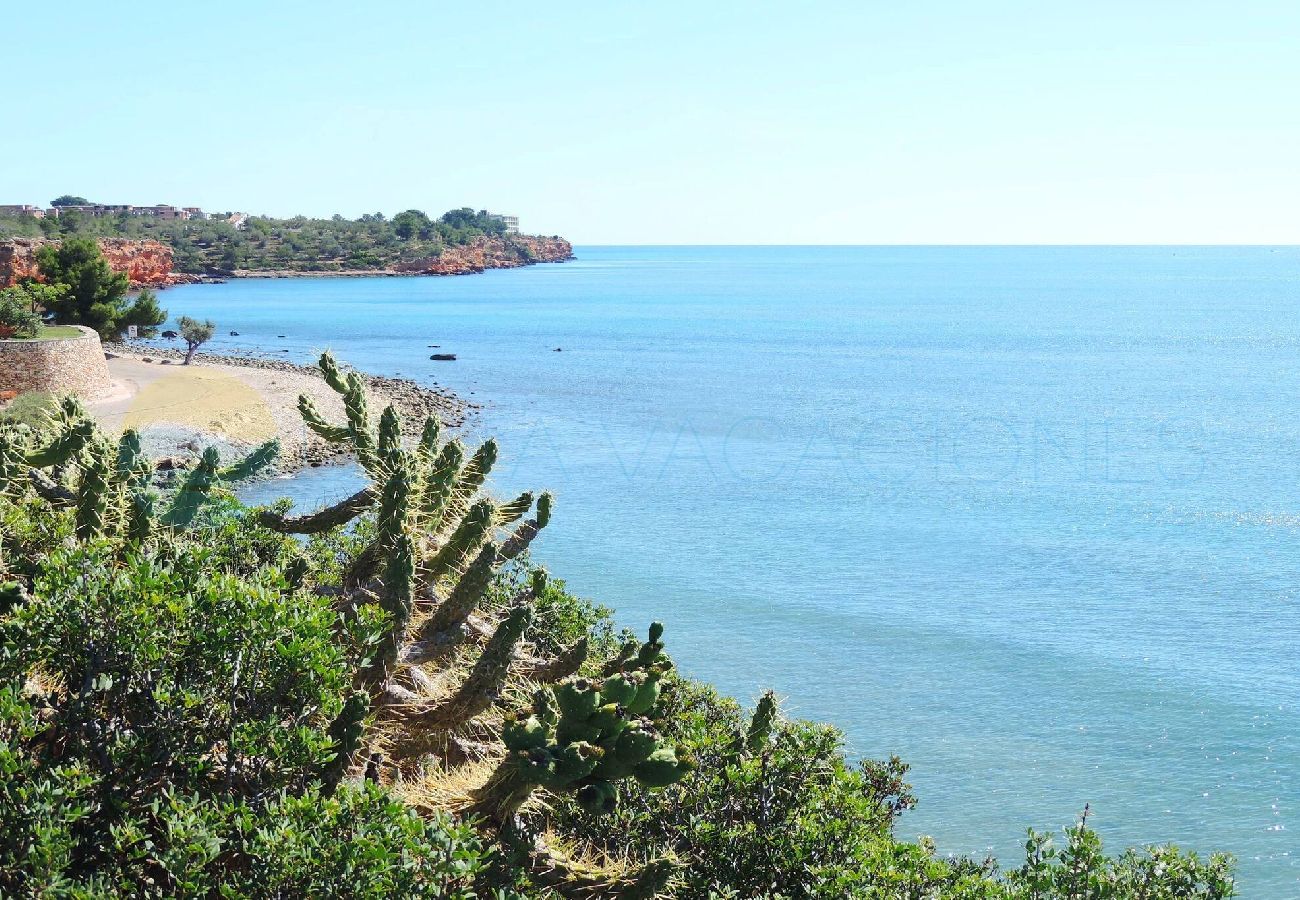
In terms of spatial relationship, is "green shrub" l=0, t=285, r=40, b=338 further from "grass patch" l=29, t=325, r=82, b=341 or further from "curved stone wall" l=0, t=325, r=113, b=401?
"curved stone wall" l=0, t=325, r=113, b=401

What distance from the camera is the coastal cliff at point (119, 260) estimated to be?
6075 centimetres

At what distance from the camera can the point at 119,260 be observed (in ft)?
351

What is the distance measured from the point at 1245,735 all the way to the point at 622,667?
643 inches

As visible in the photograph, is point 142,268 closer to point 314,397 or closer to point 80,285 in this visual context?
point 80,285

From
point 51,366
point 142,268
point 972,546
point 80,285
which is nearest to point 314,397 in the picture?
point 80,285

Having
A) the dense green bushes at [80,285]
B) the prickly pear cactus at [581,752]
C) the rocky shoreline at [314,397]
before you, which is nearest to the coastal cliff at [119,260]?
the dense green bushes at [80,285]

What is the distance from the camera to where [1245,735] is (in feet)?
70.9

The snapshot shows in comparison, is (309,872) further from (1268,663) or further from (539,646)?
(1268,663)

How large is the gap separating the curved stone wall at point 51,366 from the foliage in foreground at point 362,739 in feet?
116

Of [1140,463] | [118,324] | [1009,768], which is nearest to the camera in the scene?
[1009,768]

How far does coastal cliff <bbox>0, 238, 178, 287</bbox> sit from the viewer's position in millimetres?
60750

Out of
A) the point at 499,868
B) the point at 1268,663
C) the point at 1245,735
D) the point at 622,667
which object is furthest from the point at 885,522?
the point at 499,868

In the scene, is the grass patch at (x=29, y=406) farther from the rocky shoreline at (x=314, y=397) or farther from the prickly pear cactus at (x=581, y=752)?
the prickly pear cactus at (x=581, y=752)

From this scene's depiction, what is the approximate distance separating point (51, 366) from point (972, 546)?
33327 mm
